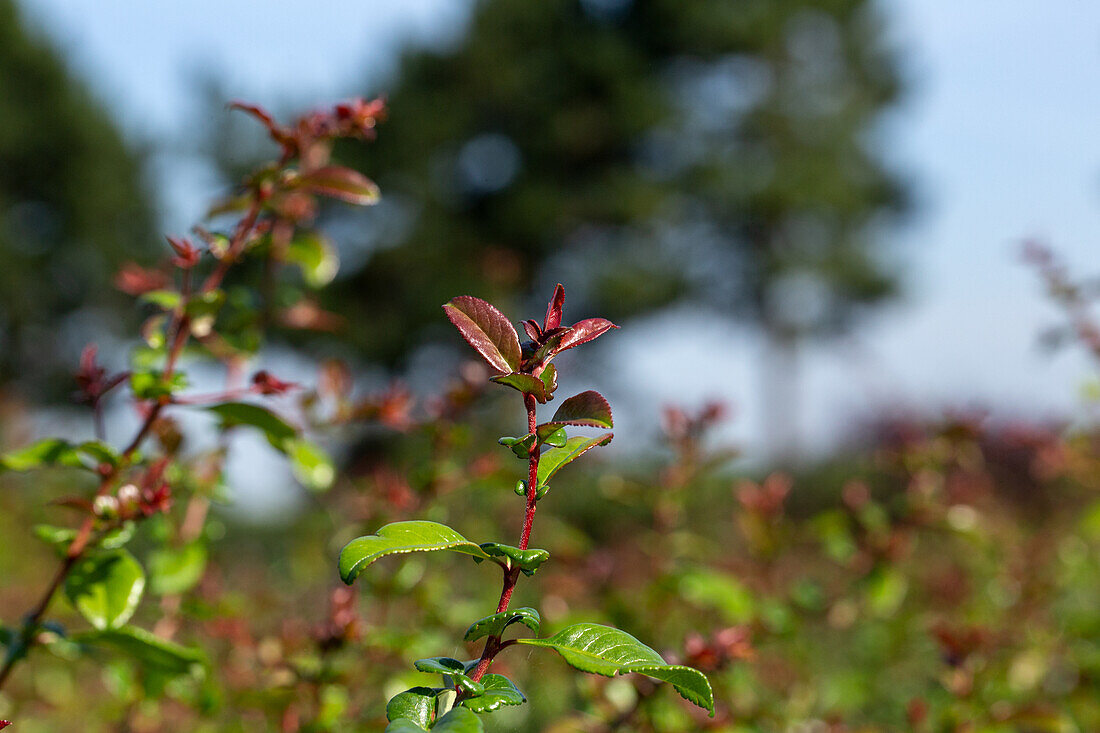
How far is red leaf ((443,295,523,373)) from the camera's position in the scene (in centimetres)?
54

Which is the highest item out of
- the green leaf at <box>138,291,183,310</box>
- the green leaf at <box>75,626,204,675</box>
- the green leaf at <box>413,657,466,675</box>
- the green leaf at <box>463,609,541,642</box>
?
the green leaf at <box>138,291,183,310</box>

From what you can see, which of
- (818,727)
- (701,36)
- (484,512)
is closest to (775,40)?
(701,36)

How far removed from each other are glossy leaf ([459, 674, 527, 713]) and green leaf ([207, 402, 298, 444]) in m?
0.42

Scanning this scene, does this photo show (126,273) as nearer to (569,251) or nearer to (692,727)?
(692,727)

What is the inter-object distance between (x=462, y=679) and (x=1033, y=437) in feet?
5.19

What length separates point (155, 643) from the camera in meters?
0.77

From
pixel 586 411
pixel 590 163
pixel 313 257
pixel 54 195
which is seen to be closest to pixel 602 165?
pixel 590 163

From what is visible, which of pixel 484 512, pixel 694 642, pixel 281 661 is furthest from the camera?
pixel 484 512

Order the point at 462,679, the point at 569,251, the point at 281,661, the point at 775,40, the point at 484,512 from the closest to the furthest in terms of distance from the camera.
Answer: the point at 462,679 → the point at 281,661 → the point at 484,512 → the point at 569,251 → the point at 775,40

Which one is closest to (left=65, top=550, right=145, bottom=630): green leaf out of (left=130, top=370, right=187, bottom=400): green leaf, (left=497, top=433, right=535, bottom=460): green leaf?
(left=130, top=370, right=187, bottom=400): green leaf

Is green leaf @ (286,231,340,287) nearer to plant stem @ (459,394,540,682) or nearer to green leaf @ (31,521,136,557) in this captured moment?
green leaf @ (31,521,136,557)

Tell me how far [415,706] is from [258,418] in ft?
1.38

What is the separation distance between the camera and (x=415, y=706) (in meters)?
0.53

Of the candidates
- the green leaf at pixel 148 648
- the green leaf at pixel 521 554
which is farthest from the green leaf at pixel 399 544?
the green leaf at pixel 148 648
